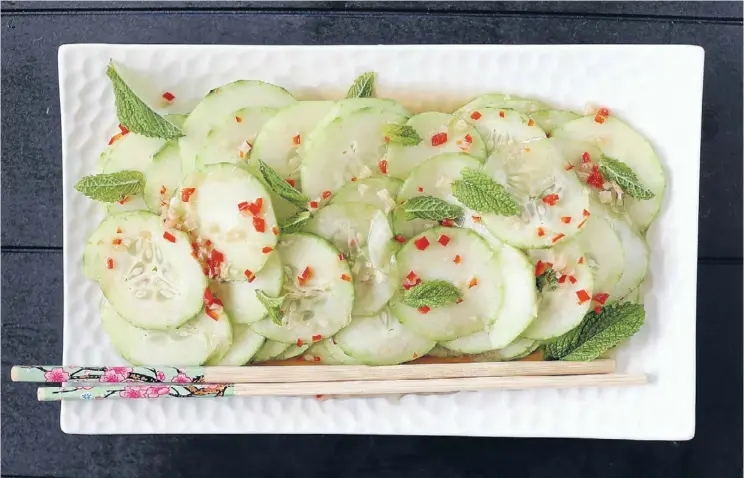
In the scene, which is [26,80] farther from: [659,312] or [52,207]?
[659,312]

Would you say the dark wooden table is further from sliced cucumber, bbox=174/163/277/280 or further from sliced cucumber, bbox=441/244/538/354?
sliced cucumber, bbox=174/163/277/280

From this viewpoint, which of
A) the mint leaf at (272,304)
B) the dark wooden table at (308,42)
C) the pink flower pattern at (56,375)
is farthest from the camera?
the dark wooden table at (308,42)

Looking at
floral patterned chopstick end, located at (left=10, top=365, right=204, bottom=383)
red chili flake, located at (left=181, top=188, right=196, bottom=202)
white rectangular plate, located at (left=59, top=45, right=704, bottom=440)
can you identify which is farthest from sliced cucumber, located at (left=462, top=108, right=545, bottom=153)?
floral patterned chopstick end, located at (left=10, top=365, right=204, bottom=383)

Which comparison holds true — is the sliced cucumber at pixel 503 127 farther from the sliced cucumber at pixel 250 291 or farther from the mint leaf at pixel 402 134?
the sliced cucumber at pixel 250 291

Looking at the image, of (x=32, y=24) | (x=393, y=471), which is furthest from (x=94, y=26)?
(x=393, y=471)

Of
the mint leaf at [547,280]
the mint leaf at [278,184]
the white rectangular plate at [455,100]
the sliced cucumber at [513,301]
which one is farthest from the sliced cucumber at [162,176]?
the mint leaf at [547,280]
